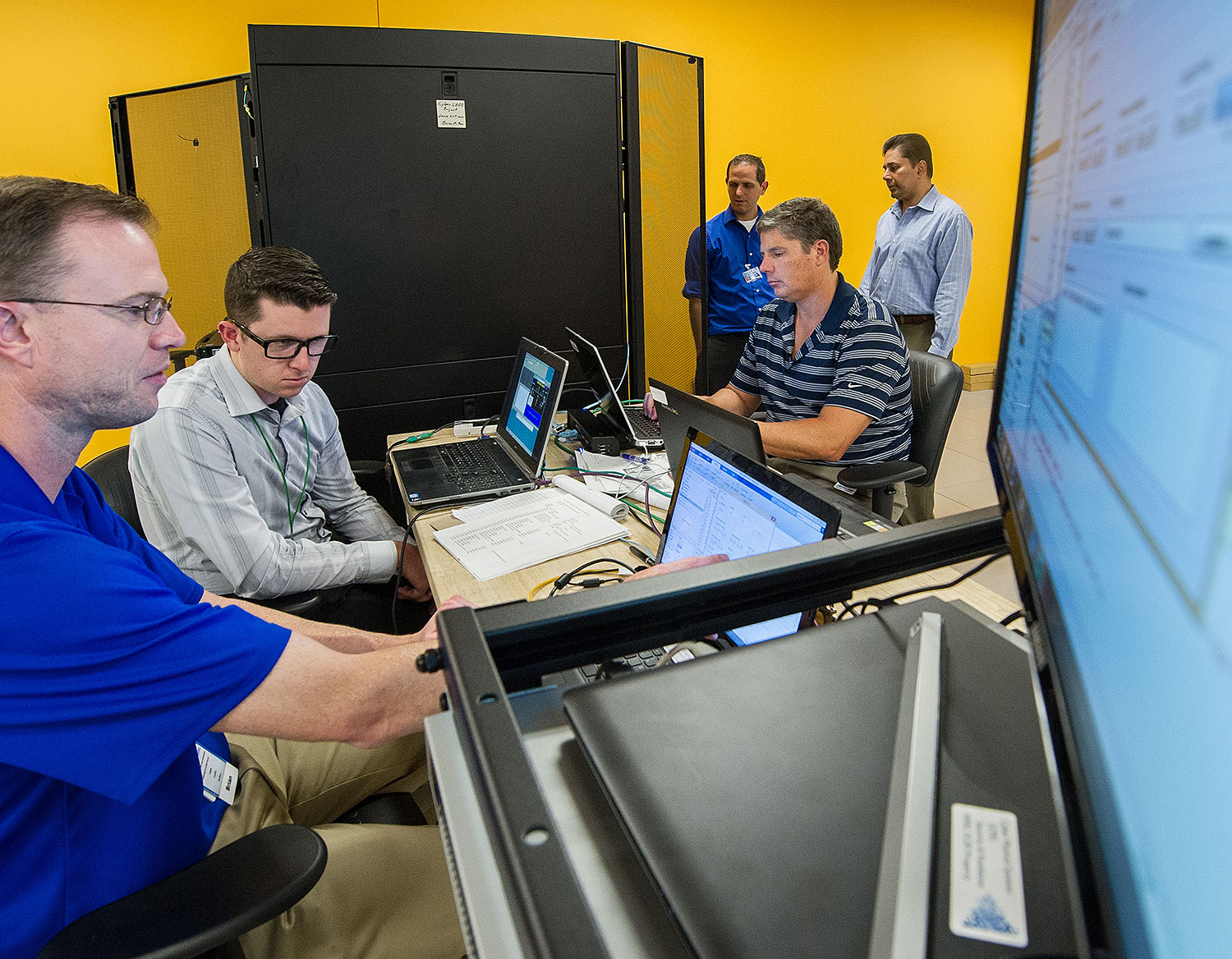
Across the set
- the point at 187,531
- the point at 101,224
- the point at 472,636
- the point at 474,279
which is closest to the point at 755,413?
the point at 474,279

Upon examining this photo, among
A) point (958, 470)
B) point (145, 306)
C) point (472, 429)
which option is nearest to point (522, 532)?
point (145, 306)

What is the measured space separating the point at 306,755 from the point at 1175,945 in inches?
57.3

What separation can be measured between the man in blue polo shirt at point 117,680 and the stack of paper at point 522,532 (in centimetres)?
43

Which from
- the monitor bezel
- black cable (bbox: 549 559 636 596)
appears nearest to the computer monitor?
the monitor bezel

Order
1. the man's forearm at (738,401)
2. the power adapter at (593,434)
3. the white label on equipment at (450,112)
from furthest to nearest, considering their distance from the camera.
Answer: the white label on equipment at (450,112)
the man's forearm at (738,401)
the power adapter at (593,434)

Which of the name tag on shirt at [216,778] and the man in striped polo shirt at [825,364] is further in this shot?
the man in striped polo shirt at [825,364]

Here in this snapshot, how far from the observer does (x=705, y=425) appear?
4.76 feet

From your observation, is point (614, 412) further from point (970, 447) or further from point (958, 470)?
point (970, 447)

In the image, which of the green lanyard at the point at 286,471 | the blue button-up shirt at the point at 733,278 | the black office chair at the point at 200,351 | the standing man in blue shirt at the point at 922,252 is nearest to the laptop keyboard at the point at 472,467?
the green lanyard at the point at 286,471

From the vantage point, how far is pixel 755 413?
2.74m

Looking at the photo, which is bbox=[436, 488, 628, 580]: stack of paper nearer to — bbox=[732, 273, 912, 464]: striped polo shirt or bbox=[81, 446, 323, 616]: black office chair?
bbox=[81, 446, 323, 616]: black office chair

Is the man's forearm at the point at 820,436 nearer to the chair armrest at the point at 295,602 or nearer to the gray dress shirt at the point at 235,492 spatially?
the gray dress shirt at the point at 235,492

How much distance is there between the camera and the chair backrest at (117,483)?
5.99ft

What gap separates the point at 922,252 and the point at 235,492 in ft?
11.3
